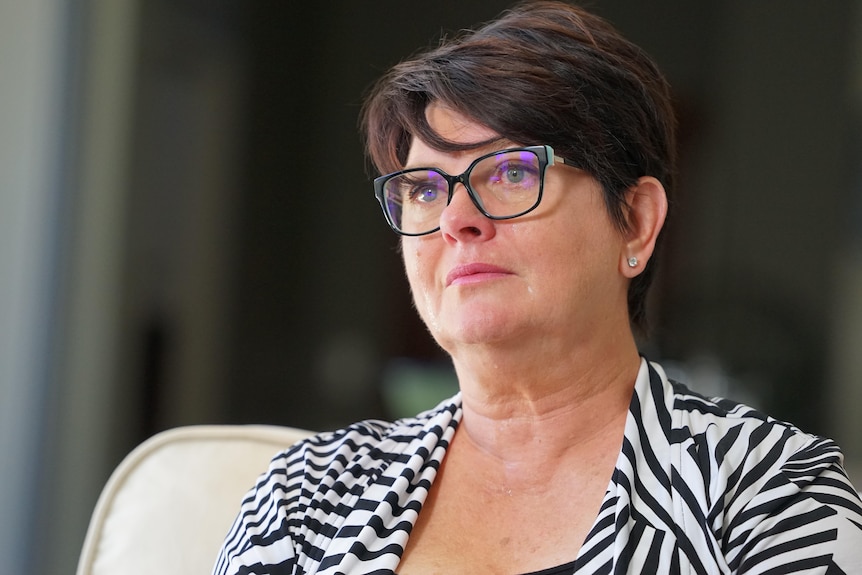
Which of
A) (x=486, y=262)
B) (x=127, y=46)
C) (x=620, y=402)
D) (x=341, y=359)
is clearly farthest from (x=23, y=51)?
(x=620, y=402)

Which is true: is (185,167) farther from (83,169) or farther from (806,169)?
(806,169)

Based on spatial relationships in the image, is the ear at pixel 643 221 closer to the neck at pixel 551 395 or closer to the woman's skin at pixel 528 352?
the woman's skin at pixel 528 352

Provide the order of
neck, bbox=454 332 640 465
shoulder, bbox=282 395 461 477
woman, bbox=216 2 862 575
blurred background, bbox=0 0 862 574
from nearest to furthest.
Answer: woman, bbox=216 2 862 575, neck, bbox=454 332 640 465, shoulder, bbox=282 395 461 477, blurred background, bbox=0 0 862 574

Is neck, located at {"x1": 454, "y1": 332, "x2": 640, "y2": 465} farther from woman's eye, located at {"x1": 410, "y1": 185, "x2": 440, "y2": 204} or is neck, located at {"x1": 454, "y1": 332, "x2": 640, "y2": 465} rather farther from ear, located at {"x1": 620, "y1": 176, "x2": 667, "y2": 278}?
woman's eye, located at {"x1": 410, "y1": 185, "x2": 440, "y2": 204}

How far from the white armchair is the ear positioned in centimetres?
65

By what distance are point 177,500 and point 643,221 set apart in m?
0.88

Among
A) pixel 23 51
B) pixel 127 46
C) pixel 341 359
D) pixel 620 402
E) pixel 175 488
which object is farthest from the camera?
pixel 341 359

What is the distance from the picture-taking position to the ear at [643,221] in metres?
1.24

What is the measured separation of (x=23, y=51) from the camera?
244 cm

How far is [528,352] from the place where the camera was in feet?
3.85

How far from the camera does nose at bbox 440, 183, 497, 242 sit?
45.3 inches

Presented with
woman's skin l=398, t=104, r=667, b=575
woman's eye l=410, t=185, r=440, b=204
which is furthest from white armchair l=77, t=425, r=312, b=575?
woman's eye l=410, t=185, r=440, b=204

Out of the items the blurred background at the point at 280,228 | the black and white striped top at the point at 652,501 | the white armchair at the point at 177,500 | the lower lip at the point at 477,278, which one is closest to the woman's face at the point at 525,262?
the lower lip at the point at 477,278

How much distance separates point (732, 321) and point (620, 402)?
1840mm
